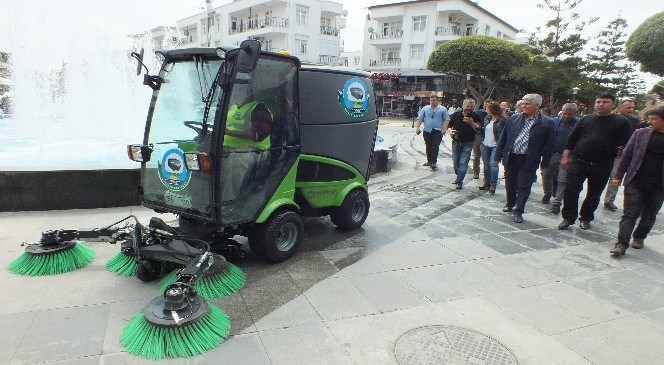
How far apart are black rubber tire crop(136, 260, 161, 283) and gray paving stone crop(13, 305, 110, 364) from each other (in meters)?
0.45

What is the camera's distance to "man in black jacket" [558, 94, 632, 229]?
5.34 metres

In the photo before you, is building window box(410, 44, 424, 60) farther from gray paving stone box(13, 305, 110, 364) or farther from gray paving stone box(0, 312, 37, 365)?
gray paving stone box(0, 312, 37, 365)

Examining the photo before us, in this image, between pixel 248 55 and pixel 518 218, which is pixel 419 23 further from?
pixel 248 55

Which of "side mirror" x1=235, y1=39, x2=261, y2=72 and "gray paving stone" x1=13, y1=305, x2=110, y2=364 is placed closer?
"gray paving stone" x1=13, y1=305, x2=110, y2=364

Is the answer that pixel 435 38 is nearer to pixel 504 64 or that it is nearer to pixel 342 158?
pixel 504 64

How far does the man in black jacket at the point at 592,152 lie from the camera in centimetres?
534

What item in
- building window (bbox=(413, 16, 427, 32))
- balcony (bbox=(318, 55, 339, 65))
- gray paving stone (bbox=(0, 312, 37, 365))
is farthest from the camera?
balcony (bbox=(318, 55, 339, 65))

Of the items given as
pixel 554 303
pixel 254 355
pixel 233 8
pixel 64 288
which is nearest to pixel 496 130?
pixel 554 303

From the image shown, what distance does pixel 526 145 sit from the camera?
5.94 meters

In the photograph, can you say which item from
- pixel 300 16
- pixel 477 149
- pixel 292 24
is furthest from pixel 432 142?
pixel 300 16

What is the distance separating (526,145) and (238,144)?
4384 millimetres

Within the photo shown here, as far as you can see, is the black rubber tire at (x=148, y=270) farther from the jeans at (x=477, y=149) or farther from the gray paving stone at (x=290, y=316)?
the jeans at (x=477, y=149)

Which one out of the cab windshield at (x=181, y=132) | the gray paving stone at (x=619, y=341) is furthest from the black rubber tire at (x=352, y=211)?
the gray paving stone at (x=619, y=341)

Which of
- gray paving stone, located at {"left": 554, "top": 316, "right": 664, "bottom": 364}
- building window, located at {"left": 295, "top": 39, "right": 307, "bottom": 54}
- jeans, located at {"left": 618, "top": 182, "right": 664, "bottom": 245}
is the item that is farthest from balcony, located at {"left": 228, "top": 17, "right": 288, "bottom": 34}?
gray paving stone, located at {"left": 554, "top": 316, "right": 664, "bottom": 364}
